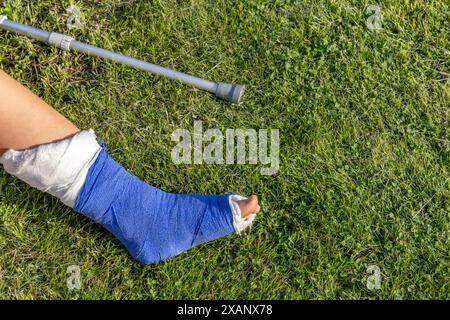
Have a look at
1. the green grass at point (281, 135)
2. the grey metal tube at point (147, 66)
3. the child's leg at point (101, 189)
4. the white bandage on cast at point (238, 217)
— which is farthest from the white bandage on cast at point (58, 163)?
the white bandage on cast at point (238, 217)

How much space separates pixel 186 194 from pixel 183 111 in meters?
0.49

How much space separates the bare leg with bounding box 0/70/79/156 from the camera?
2.62 m

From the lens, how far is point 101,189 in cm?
280

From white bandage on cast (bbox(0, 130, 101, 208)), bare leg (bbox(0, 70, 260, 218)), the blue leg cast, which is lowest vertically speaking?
the blue leg cast

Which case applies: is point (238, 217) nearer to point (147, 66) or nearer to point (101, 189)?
point (101, 189)

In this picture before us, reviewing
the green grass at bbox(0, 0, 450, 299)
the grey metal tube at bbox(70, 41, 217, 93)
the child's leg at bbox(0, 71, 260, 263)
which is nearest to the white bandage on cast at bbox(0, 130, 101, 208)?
the child's leg at bbox(0, 71, 260, 263)

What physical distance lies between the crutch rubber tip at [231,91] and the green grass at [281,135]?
0.21 feet

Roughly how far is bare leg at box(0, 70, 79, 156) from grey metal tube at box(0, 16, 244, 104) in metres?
0.53

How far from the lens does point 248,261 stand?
3.04 metres

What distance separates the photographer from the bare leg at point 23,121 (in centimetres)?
262

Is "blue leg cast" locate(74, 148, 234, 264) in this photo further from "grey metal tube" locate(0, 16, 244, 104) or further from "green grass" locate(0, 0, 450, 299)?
"grey metal tube" locate(0, 16, 244, 104)

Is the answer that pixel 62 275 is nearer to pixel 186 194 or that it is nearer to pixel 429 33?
pixel 186 194
